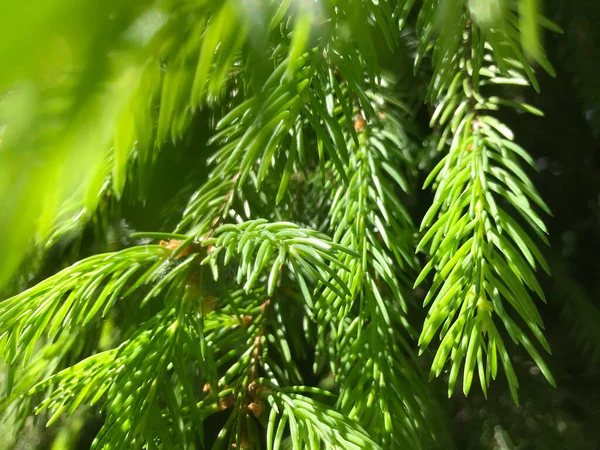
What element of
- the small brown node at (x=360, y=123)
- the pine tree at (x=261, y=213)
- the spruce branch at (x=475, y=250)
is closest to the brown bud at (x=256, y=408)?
the pine tree at (x=261, y=213)

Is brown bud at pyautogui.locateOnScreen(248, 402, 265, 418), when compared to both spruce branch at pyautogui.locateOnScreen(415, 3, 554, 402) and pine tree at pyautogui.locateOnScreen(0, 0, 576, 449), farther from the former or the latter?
spruce branch at pyautogui.locateOnScreen(415, 3, 554, 402)

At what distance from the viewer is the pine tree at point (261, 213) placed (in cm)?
8

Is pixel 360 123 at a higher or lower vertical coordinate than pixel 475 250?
higher

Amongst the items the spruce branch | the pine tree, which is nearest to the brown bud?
the pine tree

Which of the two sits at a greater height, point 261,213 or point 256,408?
point 261,213

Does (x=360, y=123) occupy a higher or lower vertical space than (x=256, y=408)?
higher

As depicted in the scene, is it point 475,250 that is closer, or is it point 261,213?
point 475,250

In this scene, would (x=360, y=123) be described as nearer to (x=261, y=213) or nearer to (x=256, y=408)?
(x=261, y=213)

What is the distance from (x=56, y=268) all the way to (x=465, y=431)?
0.39 metres

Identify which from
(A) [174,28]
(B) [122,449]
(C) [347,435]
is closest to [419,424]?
(C) [347,435]

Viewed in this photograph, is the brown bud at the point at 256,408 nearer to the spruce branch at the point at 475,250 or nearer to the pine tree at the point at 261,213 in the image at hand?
the pine tree at the point at 261,213

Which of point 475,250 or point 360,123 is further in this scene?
point 360,123

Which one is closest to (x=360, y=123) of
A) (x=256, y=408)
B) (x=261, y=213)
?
(x=261, y=213)

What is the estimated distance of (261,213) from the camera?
421 mm
